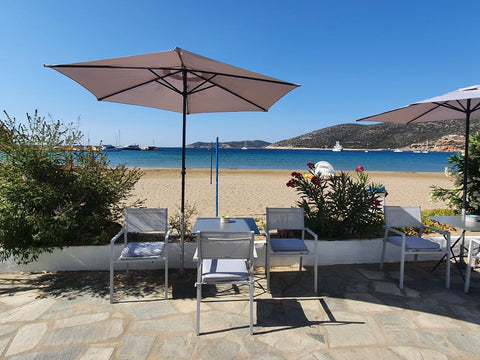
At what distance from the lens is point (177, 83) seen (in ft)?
12.0

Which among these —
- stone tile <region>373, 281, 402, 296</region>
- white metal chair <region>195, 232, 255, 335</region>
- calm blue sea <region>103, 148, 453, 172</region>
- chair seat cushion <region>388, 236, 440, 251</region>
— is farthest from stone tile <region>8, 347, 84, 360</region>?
calm blue sea <region>103, 148, 453, 172</region>

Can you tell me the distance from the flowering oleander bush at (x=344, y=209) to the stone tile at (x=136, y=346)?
8.98 feet

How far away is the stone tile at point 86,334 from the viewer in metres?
2.31

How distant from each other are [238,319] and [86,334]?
128cm

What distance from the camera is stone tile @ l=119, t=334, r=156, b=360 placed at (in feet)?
7.08

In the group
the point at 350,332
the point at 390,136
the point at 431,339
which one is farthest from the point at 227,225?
the point at 390,136

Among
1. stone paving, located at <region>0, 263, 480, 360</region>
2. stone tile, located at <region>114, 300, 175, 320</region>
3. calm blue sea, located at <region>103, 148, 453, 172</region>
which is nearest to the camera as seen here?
stone paving, located at <region>0, 263, 480, 360</region>

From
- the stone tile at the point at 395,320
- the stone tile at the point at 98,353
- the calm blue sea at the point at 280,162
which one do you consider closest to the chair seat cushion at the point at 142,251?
the stone tile at the point at 98,353

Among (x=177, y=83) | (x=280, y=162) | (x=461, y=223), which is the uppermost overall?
(x=177, y=83)

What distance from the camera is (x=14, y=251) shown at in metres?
3.43

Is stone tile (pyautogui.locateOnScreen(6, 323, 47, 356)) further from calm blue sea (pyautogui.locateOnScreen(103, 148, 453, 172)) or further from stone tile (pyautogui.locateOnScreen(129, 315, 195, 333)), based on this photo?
calm blue sea (pyautogui.locateOnScreen(103, 148, 453, 172))

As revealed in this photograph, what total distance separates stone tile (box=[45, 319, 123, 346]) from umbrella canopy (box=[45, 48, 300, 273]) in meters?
1.19

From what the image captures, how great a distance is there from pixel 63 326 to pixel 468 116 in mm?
5339

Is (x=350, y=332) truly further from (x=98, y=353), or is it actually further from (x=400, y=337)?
(x=98, y=353)
